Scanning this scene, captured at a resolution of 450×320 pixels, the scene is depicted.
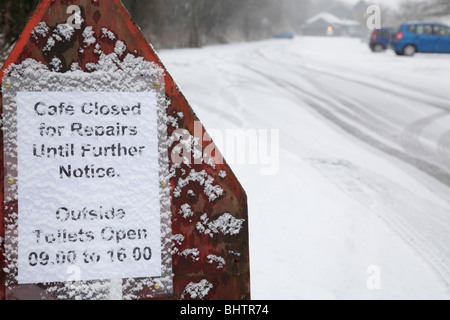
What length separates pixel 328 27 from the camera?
267ft

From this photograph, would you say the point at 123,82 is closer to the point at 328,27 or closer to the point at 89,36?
the point at 89,36

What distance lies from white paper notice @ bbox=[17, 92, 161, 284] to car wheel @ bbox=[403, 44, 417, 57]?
20811 millimetres

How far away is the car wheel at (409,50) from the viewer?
20188 millimetres

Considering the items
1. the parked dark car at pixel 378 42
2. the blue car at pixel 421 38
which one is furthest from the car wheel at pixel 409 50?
the parked dark car at pixel 378 42

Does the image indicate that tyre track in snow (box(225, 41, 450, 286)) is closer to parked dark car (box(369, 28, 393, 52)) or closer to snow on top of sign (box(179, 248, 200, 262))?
snow on top of sign (box(179, 248, 200, 262))

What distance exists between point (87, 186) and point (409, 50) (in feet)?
69.0

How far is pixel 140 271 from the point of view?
148 cm

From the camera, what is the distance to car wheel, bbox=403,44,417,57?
20.2 meters

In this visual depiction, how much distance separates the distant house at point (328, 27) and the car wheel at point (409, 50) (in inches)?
2526

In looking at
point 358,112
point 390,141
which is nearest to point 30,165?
point 390,141

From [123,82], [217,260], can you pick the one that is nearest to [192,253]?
[217,260]

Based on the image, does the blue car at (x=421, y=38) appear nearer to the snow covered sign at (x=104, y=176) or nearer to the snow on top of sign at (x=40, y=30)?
the snow covered sign at (x=104, y=176)

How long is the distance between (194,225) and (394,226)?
119 inches


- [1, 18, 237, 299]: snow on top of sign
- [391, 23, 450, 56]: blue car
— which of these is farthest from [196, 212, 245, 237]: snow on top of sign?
[391, 23, 450, 56]: blue car
